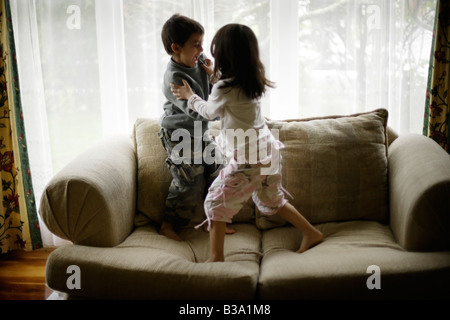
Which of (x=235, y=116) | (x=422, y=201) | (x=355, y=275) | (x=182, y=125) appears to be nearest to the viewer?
(x=355, y=275)

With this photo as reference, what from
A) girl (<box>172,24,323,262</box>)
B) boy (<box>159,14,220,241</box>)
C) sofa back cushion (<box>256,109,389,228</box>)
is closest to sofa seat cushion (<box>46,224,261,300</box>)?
girl (<box>172,24,323,262</box>)

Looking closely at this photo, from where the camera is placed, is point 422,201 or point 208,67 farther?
point 208,67

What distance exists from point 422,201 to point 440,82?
91 cm

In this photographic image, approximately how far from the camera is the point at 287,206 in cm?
182

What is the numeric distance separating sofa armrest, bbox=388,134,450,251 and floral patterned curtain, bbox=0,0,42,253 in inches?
74.5

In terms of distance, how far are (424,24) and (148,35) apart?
1.40m

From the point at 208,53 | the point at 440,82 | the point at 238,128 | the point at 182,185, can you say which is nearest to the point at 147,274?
the point at 182,185

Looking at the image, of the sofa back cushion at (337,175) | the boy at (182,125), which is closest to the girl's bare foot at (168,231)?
the boy at (182,125)

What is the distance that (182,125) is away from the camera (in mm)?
1916

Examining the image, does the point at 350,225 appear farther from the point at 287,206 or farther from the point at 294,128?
the point at 294,128

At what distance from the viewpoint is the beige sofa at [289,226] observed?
4.84ft

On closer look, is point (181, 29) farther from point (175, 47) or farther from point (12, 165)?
point (12, 165)

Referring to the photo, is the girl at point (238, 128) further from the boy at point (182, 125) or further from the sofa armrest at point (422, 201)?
the sofa armrest at point (422, 201)
